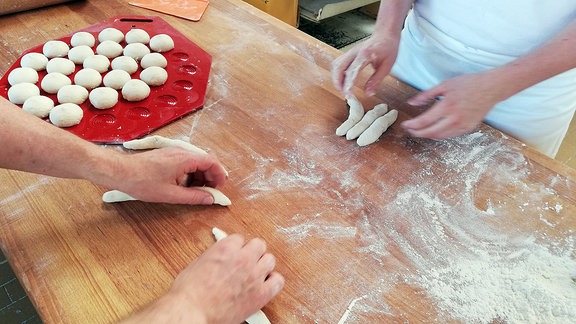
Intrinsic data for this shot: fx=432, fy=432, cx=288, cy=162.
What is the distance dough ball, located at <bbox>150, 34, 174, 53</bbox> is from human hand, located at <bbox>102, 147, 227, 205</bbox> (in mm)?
588

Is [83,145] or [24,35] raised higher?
[83,145]

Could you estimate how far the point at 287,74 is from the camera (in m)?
1.39

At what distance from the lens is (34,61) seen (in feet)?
4.36

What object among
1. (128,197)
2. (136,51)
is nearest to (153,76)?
(136,51)

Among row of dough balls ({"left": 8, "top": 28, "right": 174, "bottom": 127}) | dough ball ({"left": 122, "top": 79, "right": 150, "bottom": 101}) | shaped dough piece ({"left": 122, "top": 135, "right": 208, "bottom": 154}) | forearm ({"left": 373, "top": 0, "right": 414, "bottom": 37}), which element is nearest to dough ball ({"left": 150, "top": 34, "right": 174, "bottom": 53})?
row of dough balls ({"left": 8, "top": 28, "right": 174, "bottom": 127})

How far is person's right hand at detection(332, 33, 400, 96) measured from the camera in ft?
4.05

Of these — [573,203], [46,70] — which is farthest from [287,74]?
[573,203]

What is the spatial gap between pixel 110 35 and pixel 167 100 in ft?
1.28

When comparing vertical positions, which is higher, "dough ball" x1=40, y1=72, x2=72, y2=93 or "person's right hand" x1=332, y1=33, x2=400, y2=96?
"person's right hand" x1=332, y1=33, x2=400, y2=96

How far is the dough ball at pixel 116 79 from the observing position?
1277 mm

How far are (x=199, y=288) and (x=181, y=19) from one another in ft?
3.83

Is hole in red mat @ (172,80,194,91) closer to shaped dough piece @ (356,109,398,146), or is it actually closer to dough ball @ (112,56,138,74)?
dough ball @ (112,56,138,74)

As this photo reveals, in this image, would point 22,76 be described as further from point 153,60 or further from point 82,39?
point 153,60

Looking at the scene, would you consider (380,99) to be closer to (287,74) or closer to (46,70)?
(287,74)
